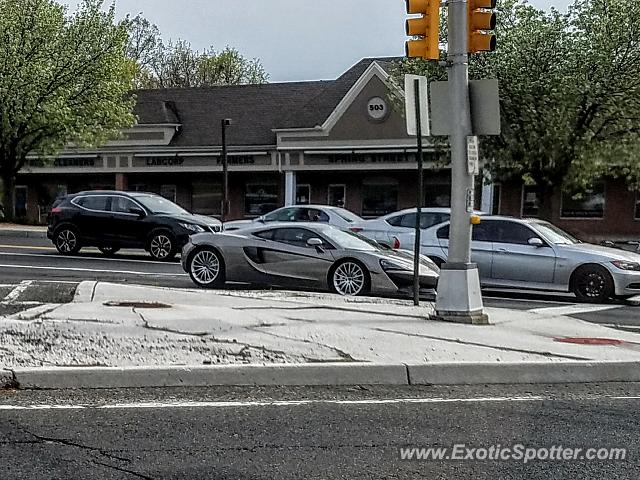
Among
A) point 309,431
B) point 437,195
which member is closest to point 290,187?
point 437,195

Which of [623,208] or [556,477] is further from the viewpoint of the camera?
[623,208]

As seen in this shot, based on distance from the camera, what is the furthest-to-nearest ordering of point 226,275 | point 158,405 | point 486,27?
point 226,275, point 486,27, point 158,405

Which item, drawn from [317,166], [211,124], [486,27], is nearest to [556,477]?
[486,27]

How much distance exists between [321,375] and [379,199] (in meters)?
28.4

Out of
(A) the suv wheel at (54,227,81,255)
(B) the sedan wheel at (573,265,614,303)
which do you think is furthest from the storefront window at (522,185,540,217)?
(B) the sedan wheel at (573,265,614,303)

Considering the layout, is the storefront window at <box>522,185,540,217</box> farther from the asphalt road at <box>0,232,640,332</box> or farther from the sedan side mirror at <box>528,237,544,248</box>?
the sedan side mirror at <box>528,237,544,248</box>

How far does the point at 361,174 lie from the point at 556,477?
3069 centimetres

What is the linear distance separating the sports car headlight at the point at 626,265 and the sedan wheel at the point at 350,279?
4.44 meters

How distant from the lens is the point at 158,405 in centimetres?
632

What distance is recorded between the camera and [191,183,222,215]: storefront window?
38156 millimetres

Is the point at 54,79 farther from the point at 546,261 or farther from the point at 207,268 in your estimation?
the point at 546,261

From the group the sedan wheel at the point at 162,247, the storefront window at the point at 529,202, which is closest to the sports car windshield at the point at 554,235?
the sedan wheel at the point at 162,247

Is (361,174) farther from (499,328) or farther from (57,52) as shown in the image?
(499,328)

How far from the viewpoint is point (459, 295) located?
10047 millimetres
